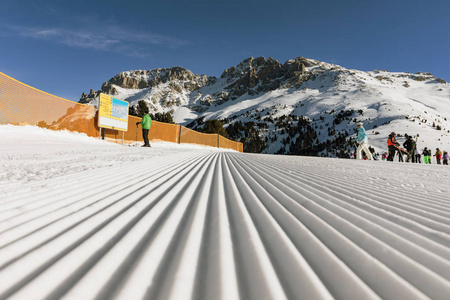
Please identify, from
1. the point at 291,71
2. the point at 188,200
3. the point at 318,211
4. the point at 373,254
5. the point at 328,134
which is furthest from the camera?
the point at 291,71

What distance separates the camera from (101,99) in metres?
10.8

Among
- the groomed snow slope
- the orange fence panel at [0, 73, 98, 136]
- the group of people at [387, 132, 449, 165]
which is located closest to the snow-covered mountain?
the group of people at [387, 132, 449, 165]

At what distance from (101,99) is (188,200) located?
37.3ft

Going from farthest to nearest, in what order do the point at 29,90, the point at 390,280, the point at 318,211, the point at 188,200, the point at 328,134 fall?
the point at 328,134
the point at 29,90
the point at 188,200
the point at 318,211
the point at 390,280

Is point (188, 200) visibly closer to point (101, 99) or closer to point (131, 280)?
point (131, 280)

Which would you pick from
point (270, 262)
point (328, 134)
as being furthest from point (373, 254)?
point (328, 134)

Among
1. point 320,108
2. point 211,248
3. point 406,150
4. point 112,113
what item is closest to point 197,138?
point 112,113

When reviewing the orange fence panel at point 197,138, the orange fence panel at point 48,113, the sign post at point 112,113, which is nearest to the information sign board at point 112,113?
the sign post at point 112,113

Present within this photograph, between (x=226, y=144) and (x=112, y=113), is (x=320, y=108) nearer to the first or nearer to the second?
(x=226, y=144)

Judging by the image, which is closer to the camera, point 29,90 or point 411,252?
point 411,252

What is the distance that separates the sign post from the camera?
10.8 metres

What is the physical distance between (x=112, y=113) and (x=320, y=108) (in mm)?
105471

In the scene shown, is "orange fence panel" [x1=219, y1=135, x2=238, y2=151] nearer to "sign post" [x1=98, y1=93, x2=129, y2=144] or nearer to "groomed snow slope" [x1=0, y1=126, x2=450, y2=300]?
"sign post" [x1=98, y1=93, x2=129, y2=144]

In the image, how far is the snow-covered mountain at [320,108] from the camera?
2527 inches
